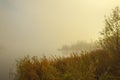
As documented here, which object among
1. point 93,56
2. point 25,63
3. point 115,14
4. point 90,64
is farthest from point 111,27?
point 25,63

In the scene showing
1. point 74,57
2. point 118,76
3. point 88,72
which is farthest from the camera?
point 74,57

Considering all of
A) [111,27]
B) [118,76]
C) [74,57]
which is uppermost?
[111,27]

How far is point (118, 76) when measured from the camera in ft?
127

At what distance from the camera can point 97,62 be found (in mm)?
40156

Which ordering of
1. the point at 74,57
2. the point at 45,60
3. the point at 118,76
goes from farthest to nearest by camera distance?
1. the point at 45,60
2. the point at 74,57
3. the point at 118,76

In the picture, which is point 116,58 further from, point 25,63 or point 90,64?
point 25,63

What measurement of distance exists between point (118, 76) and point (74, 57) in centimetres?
594

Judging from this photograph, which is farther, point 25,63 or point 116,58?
point 25,63

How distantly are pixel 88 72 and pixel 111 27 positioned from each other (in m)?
9.11

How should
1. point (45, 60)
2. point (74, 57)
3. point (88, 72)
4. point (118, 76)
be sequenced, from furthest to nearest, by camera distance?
point (45, 60)
point (74, 57)
point (118, 76)
point (88, 72)

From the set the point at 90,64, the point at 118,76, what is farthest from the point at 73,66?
the point at 118,76

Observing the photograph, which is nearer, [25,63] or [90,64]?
[90,64]

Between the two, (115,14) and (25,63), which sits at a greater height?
(115,14)

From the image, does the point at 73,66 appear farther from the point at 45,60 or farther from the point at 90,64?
the point at 45,60
